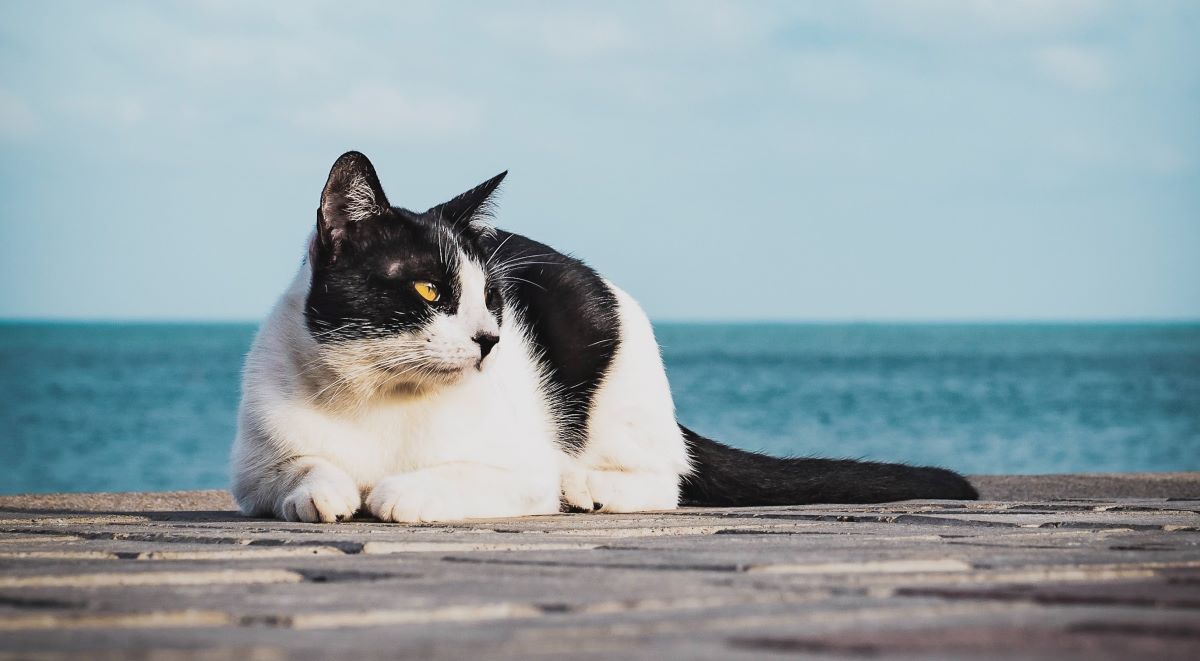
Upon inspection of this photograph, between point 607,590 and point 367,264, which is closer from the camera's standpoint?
point 607,590

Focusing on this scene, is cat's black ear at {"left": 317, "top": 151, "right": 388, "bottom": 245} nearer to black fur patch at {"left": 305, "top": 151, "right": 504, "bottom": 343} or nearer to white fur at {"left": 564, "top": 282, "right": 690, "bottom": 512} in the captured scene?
black fur patch at {"left": 305, "top": 151, "right": 504, "bottom": 343}

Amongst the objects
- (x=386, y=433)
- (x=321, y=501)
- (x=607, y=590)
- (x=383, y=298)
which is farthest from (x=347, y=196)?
(x=607, y=590)

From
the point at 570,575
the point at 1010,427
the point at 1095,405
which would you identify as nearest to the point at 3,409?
the point at 1010,427

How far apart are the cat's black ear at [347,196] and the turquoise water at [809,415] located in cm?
250

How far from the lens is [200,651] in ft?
4.48

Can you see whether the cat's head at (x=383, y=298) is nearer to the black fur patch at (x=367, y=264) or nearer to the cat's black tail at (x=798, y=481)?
the black fur patch at (x=367, y=264)

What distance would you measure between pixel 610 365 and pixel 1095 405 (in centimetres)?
3014

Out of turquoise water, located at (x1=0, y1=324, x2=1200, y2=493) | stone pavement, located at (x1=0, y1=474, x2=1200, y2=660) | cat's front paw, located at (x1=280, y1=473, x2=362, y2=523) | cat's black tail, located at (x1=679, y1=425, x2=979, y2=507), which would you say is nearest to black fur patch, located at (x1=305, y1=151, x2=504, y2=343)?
cat's front paw, located at (x1=280, y1=473, x2=362, y2=523)

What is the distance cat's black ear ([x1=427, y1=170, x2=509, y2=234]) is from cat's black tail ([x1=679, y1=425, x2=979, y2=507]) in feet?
3.41

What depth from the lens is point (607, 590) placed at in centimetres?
188

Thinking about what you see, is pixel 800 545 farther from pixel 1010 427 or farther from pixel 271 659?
pixel 1010 427

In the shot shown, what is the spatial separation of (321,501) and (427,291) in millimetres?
648

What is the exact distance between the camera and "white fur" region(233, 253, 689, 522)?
3.48 meters

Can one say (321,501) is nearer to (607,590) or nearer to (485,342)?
(485,342)
